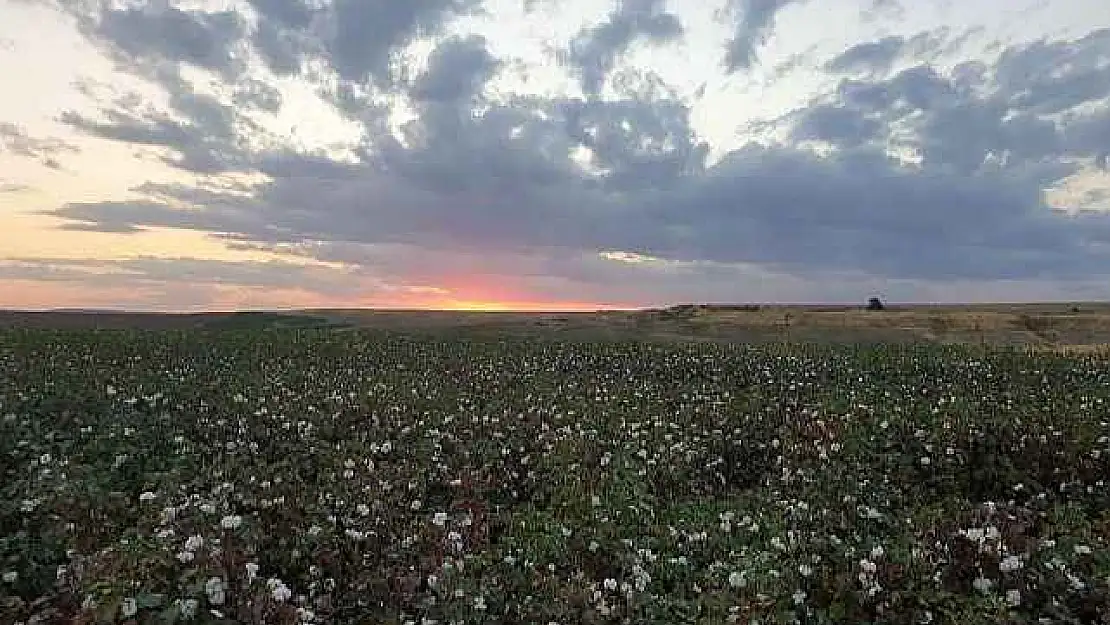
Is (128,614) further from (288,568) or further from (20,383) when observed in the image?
(20,383)

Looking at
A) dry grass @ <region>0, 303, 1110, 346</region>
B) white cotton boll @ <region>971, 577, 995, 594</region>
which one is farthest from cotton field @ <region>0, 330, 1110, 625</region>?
dry grass @ <region>0, 303, 1110, 346</region>

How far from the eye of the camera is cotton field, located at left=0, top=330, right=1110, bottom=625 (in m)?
9.65

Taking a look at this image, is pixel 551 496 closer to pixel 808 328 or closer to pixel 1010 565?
pixel 1010 565

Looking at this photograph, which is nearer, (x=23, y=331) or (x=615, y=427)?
(x=615, y=427)

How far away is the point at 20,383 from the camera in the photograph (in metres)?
19.8

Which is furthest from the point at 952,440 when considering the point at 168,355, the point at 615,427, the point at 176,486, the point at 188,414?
the point at 168,355

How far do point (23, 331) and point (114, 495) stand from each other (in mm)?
24664

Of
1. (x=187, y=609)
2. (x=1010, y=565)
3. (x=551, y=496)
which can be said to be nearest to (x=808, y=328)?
(x=551, y=496)

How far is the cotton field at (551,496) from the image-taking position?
31.7ft

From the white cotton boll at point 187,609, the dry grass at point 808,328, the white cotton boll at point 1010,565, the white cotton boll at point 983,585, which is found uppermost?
the dry grass at point 808,328

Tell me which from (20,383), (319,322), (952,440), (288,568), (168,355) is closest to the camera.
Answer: (288,568)

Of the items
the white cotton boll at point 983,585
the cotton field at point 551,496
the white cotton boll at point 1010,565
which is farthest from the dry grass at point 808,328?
the white cotton boll at point 983,585

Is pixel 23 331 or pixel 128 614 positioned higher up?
pixel 23 331

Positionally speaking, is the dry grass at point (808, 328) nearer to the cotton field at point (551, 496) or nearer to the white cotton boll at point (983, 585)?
the cotton field at point (551, 496)
